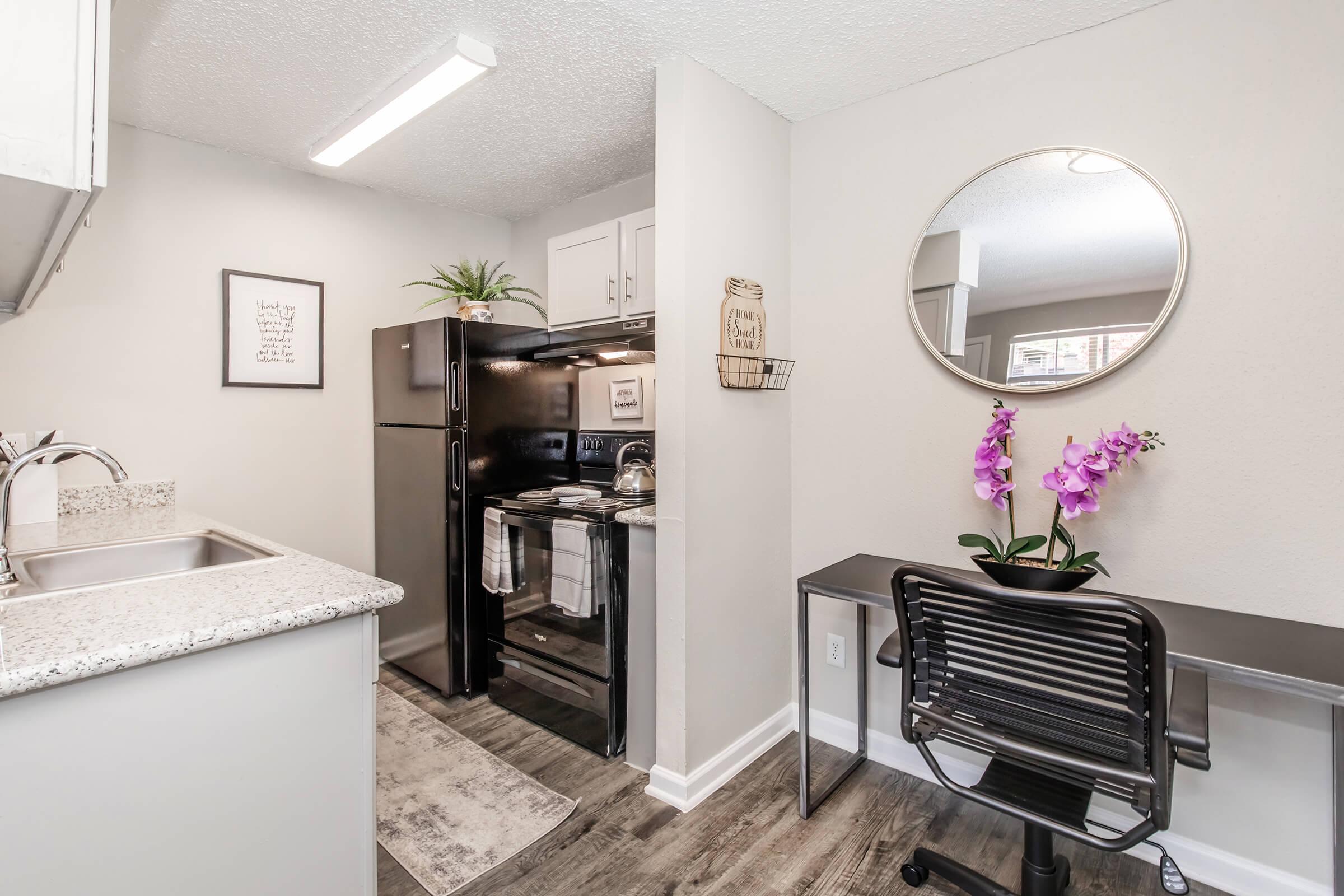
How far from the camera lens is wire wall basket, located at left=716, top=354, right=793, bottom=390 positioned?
6.89ft

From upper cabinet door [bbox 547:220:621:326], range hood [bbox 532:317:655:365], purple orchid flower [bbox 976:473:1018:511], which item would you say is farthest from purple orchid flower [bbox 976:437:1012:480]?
upper cabinet door [bbox 547:220:621:326]

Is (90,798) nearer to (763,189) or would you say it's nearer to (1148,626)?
(1148,626)

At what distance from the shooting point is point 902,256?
2.16 meters

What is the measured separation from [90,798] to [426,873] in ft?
3.36

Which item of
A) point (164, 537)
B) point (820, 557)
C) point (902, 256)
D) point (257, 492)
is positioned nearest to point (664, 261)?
point (902, 256)

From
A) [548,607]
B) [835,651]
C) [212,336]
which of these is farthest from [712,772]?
[212,336]

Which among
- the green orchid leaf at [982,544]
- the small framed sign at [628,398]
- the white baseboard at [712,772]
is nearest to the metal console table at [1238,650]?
the green orchid leaf at [982,544]

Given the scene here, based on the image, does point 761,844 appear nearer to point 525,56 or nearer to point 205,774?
point 205,774

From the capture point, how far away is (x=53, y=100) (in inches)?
34.7

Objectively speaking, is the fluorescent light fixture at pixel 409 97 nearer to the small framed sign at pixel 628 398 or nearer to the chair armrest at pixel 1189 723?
the small framed sign at pixel 628 398

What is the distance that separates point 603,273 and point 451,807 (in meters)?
2.13

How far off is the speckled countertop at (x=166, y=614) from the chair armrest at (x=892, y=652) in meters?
1.13

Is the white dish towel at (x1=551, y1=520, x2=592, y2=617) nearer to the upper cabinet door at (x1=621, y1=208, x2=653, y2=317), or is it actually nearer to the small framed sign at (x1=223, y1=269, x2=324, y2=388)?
the upper cabinet door at (x1=621, y1=208, x2=653, y2=317)

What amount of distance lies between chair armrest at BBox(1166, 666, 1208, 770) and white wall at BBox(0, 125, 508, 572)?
124 inches
